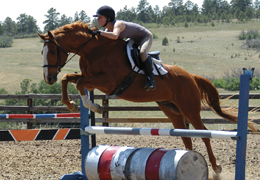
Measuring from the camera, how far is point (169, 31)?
62.2 metres

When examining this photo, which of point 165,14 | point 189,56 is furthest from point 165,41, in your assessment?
point 165,14

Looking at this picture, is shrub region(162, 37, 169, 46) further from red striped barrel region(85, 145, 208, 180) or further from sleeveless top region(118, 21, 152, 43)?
red striped barrel region(85, 145, 208, 180)

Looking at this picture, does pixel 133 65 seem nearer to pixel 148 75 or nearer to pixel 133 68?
pixel 133 68

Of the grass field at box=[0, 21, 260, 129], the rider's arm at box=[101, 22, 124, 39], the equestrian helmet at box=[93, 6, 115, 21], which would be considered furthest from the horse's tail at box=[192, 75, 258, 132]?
the grass field at box=[0, 21, 260, 129]

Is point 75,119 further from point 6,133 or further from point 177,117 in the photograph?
point 177,117

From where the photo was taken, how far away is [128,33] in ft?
14.4

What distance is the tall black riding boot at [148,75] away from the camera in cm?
429

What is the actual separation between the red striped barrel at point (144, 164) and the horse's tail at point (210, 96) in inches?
84.9

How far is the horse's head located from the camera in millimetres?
4065

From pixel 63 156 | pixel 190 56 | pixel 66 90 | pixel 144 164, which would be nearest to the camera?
pixel 144 164

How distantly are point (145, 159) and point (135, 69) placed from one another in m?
1.39

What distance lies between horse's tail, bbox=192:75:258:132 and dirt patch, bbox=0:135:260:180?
85 centimetres

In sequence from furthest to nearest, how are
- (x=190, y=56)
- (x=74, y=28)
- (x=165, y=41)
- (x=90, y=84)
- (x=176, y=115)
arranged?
1. (x=165, y=41)
2. (x=190, y=56)
3. (x=176, y=115)
4. (x=74, y=28)
5. (x=90, y=84)

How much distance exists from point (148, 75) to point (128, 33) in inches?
23.6
